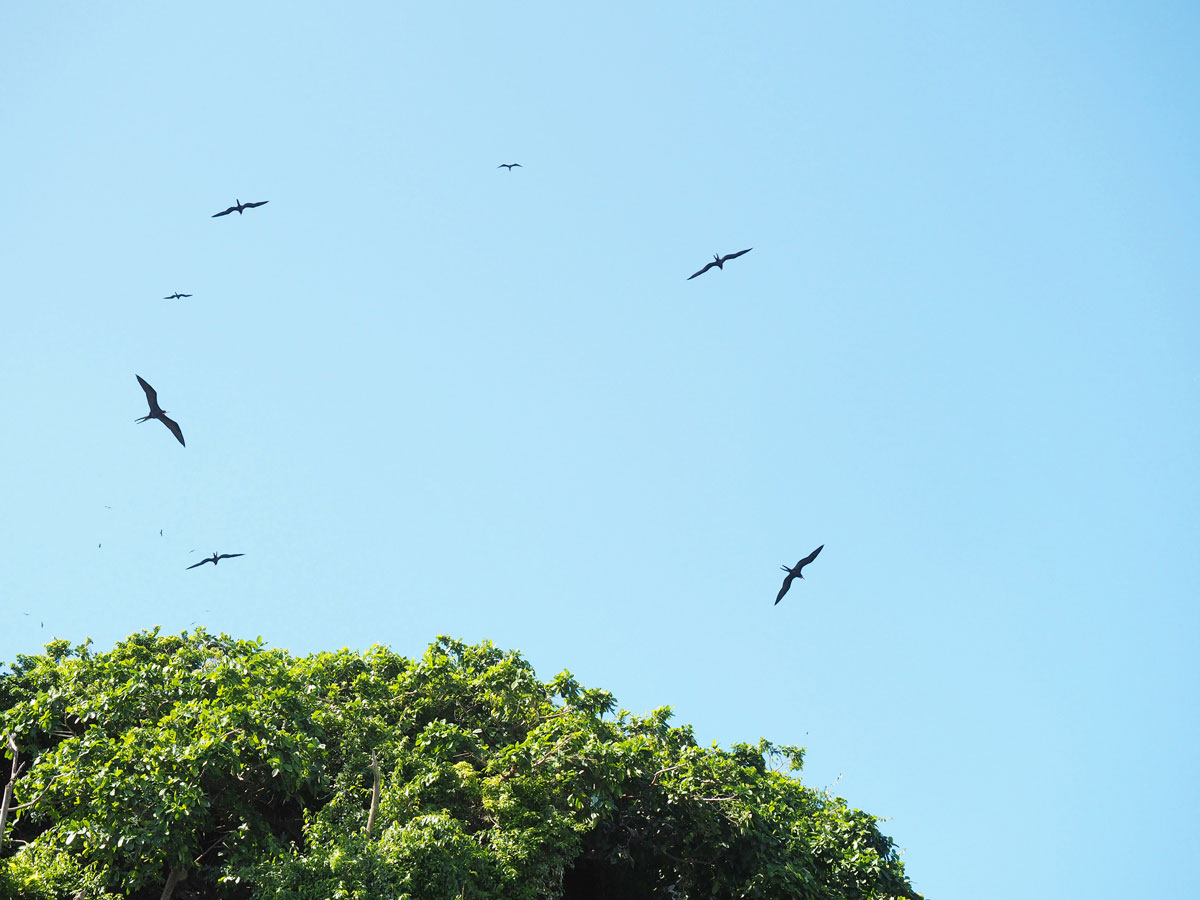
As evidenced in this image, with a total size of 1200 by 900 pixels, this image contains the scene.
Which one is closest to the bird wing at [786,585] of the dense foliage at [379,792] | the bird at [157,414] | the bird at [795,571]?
the bird at [795,571]

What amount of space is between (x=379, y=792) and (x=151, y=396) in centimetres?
768

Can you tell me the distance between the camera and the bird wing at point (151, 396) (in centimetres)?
1544

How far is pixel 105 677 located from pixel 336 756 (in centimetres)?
442

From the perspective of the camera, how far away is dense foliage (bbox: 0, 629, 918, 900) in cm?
1412

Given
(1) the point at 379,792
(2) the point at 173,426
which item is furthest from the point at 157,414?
(1) the point at 379,792

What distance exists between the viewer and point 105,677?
17250mm

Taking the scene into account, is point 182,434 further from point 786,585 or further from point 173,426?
point 786,585

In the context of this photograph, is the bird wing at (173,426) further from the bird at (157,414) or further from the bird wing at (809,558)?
the bird wing at (809,558)

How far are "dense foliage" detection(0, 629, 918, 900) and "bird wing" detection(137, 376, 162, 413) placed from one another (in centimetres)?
471

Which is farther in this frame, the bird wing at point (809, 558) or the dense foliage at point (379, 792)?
the bird wing at point (809, 558)

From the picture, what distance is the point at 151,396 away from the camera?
15.6 m

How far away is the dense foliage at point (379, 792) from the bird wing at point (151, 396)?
15.5 ft

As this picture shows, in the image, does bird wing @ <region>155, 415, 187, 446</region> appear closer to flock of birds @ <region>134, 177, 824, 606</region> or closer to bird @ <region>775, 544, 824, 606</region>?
flock of birds @ <region>134, 177, 824, 606</region>

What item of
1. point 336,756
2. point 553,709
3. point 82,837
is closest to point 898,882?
point 553,709
